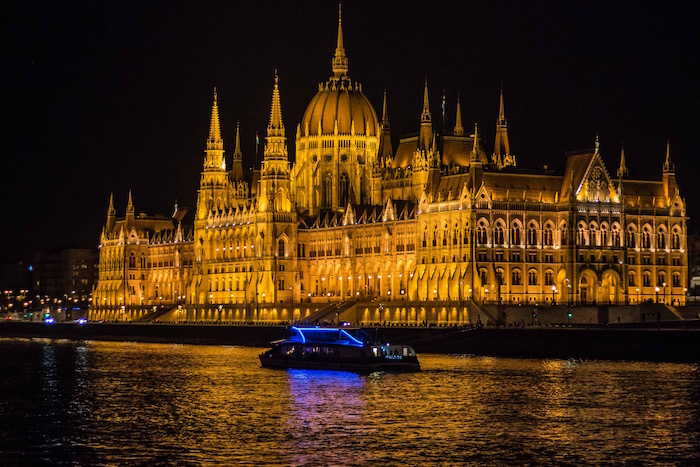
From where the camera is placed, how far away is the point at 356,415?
8975 cm

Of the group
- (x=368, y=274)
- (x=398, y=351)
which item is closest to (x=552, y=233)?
(x=368, y=274)

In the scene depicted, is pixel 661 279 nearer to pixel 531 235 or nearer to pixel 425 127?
pixel 531 235

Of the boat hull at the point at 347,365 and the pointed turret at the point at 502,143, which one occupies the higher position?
the pointed turret at the point at 502,143

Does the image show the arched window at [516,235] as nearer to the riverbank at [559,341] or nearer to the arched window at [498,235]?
the arched window at [498,235]

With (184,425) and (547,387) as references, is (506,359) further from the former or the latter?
(184,425)

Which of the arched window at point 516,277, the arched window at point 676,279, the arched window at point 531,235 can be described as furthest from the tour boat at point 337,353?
the arched window at point 676,279

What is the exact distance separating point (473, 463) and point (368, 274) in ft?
379

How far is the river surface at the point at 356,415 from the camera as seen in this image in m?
74.9

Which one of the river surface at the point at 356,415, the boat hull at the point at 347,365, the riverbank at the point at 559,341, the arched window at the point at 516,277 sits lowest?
the river surface at the point at 356,415

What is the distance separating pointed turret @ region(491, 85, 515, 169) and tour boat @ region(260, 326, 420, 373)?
7022 centimetres

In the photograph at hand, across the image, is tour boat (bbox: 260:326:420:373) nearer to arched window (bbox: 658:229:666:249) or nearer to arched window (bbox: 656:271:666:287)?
arched window (bbox: 656:271:666:287)

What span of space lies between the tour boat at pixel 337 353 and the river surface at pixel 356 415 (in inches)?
63.4

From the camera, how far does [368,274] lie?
188m

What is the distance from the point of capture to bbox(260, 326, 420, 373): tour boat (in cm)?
12038
